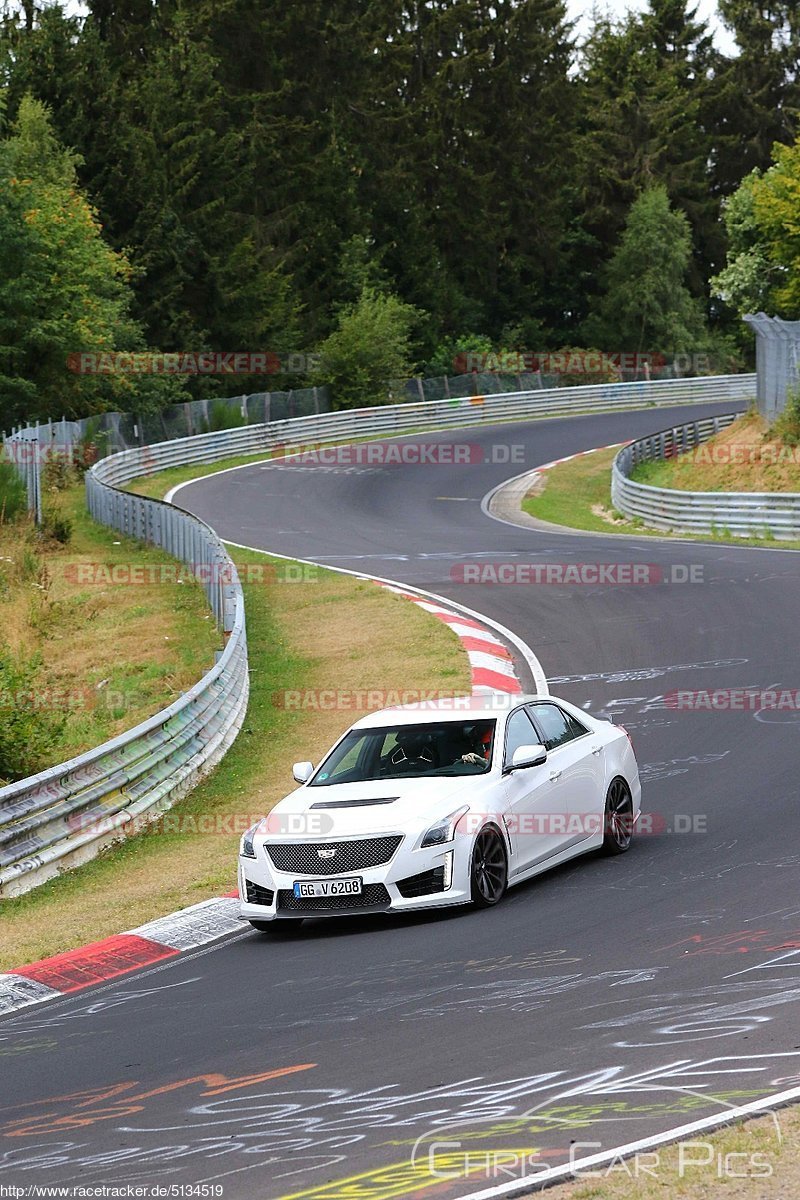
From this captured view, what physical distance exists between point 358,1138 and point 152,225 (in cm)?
6730

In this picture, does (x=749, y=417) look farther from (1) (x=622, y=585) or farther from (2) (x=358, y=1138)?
(2) (x=358, y=1138)

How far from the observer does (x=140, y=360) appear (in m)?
60.0

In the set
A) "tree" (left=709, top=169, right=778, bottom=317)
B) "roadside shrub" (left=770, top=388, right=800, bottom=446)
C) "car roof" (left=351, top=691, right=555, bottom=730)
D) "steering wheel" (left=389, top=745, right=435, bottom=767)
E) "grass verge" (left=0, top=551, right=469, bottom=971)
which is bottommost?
"grass verge" (left=0, top=551, right=469, bottom=971)

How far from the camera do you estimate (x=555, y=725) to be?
1233 centimetres

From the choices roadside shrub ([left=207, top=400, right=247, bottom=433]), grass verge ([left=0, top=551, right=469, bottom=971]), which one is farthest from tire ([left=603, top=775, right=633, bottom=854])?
roadside shrub ([left=207, top=400, right=247, bottom=433])

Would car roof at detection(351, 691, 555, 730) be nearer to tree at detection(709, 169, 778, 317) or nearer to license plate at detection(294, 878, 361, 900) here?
license plate at detection(294, 878, 361, 900)

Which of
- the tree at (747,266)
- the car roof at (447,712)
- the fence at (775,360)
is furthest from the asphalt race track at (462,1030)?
the tree at (747,266)

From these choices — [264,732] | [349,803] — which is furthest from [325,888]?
[264,732]

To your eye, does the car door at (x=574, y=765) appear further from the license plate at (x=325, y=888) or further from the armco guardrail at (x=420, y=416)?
the armco guardrail at (x=420, y=416)

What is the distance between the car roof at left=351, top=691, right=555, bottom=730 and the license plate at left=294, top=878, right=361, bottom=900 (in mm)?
1688

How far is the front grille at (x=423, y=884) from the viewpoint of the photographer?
10438 millimetres

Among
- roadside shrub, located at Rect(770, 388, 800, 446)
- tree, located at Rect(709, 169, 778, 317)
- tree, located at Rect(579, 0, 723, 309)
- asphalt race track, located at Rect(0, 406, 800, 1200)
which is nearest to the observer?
asphalt race track, located at Rect(0, 406, 800, 1200)

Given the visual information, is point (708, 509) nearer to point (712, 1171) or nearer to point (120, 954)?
point (120, 954)

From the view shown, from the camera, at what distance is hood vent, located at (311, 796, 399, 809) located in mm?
10805
